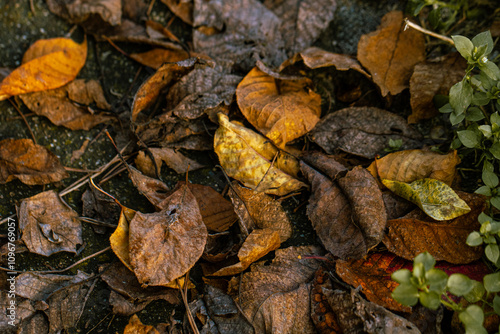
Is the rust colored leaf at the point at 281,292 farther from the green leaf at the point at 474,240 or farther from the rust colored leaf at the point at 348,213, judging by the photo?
the green leaf at the point at 474,240

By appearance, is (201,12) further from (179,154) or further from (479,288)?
(479,288)

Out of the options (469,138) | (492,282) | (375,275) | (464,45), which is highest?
(464,45)

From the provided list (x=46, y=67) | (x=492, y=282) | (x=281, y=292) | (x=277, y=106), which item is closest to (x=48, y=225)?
(x=46, y=67)

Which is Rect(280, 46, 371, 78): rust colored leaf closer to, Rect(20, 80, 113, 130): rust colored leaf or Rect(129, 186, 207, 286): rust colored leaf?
Rect(129, 186, 207, 286): rust colored leaf

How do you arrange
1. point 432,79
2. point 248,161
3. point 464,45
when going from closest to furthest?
1. point 464,45
2. point 248,161
3. point 432,79

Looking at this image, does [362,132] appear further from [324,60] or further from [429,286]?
[429,286]

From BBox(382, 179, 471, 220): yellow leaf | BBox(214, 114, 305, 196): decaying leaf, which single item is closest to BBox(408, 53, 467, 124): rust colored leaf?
BBox(382, 179, 471, 220): yellow leaf

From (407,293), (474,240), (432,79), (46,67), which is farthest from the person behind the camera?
(46,67)

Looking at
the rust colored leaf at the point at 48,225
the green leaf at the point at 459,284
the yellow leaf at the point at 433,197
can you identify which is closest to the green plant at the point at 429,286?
the green leaf at the point at 459,284
